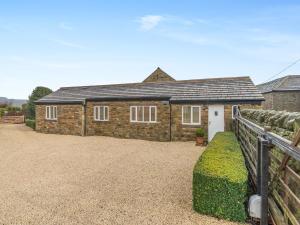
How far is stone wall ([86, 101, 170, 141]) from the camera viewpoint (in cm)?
1948

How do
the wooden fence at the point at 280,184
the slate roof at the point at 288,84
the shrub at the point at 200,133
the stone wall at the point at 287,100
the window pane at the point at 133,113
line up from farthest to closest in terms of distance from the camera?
the slate roof at the point at 288,84, the stone wall at the point at 287,100, the window pane at the point at 133,113, the shrub at the point at 200,133, the wooden fence at the point at 280,184

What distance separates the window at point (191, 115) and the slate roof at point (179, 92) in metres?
0.60

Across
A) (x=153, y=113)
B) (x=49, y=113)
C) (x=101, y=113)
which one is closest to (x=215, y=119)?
(x=153, y=113)

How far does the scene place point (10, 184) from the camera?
8500 mm

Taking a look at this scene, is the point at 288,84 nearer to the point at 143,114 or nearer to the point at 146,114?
the point at 146,114

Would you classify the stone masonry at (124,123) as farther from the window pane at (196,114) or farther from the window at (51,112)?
the window at (51,112)

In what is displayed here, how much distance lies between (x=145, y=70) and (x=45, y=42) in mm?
17044

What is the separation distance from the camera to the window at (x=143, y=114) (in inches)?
786

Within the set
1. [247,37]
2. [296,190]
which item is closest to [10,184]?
[296,190]

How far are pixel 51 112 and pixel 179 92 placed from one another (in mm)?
13130

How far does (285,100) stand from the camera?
2881 cm

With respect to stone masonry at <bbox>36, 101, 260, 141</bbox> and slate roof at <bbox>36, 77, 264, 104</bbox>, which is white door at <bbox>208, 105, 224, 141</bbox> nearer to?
stone masonry at <bbox>36, 101, 260, 141</bbox>

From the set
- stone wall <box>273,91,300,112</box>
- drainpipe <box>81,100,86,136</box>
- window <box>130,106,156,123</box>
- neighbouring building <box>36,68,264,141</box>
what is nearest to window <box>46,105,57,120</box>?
neighbouring building <box>36,68,264,141</box>

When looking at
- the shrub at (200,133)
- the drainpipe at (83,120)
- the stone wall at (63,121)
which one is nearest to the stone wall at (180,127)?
the shrub at (200,133)
